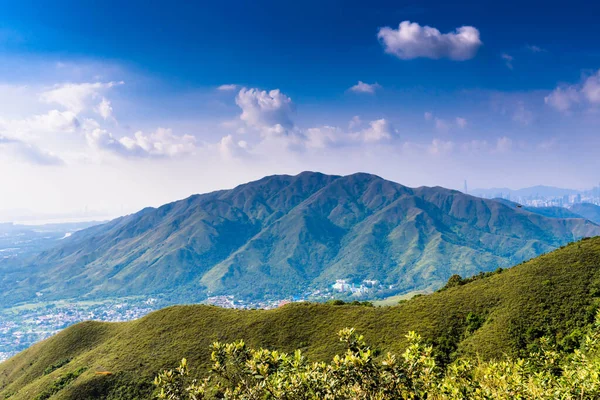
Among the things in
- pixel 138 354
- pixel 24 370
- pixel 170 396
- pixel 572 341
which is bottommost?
pixel 24 370

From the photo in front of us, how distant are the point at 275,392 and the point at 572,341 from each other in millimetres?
50545

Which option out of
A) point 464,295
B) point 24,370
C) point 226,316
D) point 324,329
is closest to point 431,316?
point 464,295

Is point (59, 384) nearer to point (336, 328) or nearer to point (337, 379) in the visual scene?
point (336, 328)

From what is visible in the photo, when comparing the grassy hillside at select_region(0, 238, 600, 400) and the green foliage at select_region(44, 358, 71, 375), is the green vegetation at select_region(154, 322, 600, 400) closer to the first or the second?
the grassy hillside at select_region(0, 238, 600, 400)

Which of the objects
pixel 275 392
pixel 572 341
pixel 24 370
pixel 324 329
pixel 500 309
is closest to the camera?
pixel 275 392

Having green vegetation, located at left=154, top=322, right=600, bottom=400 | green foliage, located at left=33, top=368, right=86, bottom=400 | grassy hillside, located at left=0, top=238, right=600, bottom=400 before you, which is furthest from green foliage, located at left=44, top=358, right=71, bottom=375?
green vegetation, located at left=154, top=322, right=600, bottom=400

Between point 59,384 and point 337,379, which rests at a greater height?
point 337,379

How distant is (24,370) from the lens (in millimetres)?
92875

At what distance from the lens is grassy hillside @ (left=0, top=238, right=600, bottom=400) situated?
5675 centimetres

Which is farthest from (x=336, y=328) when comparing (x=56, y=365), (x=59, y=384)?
(x=56, y=365)

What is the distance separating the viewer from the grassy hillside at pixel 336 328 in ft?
186

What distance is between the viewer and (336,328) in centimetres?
7288

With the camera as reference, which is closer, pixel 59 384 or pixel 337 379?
pixel 337 379

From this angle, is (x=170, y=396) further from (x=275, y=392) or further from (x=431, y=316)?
(x=431, y=316)
